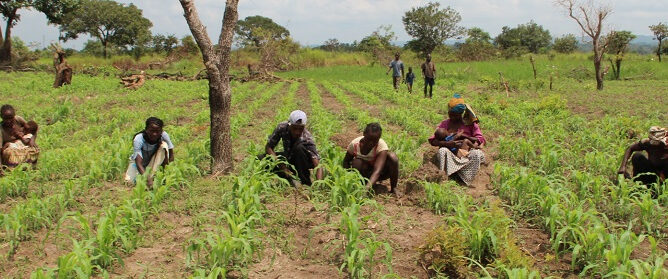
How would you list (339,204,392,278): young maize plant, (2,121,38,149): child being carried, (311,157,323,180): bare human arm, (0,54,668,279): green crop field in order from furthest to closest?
(2,121,38,149): child being carried
(311,157,323,180): bare human arm
(0,54,668,279): green crop field
(339,204,392,278): young maize plant

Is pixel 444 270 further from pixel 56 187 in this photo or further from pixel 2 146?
pixel 2 146

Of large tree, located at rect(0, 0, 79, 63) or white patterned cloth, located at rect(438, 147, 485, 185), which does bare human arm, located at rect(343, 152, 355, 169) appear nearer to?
white patterned cloth, located at rect(438, 147, 485, 185)

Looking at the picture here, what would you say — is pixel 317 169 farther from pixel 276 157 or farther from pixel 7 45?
pixel 7 45

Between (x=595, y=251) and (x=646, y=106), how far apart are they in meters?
10.1

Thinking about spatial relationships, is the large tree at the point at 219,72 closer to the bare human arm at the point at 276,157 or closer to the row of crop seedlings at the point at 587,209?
the bare human arm at the point at 276,157

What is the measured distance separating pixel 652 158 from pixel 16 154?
711 centimetres

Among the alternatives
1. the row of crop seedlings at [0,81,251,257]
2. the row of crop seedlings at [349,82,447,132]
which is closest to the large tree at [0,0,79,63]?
the row of crop seedlings at [349,82,447,132]

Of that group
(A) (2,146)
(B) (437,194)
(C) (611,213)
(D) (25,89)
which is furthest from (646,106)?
(D) (25,89)

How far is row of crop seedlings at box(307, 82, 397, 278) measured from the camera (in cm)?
332

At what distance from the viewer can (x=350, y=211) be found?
379 cm

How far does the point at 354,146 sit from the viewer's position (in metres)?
5.32

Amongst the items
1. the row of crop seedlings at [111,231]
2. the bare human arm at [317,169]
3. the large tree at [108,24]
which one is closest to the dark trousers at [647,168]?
the bare human arm at [317,169]

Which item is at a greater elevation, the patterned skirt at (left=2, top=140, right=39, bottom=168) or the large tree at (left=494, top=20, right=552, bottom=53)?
the large tree at (left=494, top=20, right=552, bottom=53)

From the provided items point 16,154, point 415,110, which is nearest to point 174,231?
point 16,154
